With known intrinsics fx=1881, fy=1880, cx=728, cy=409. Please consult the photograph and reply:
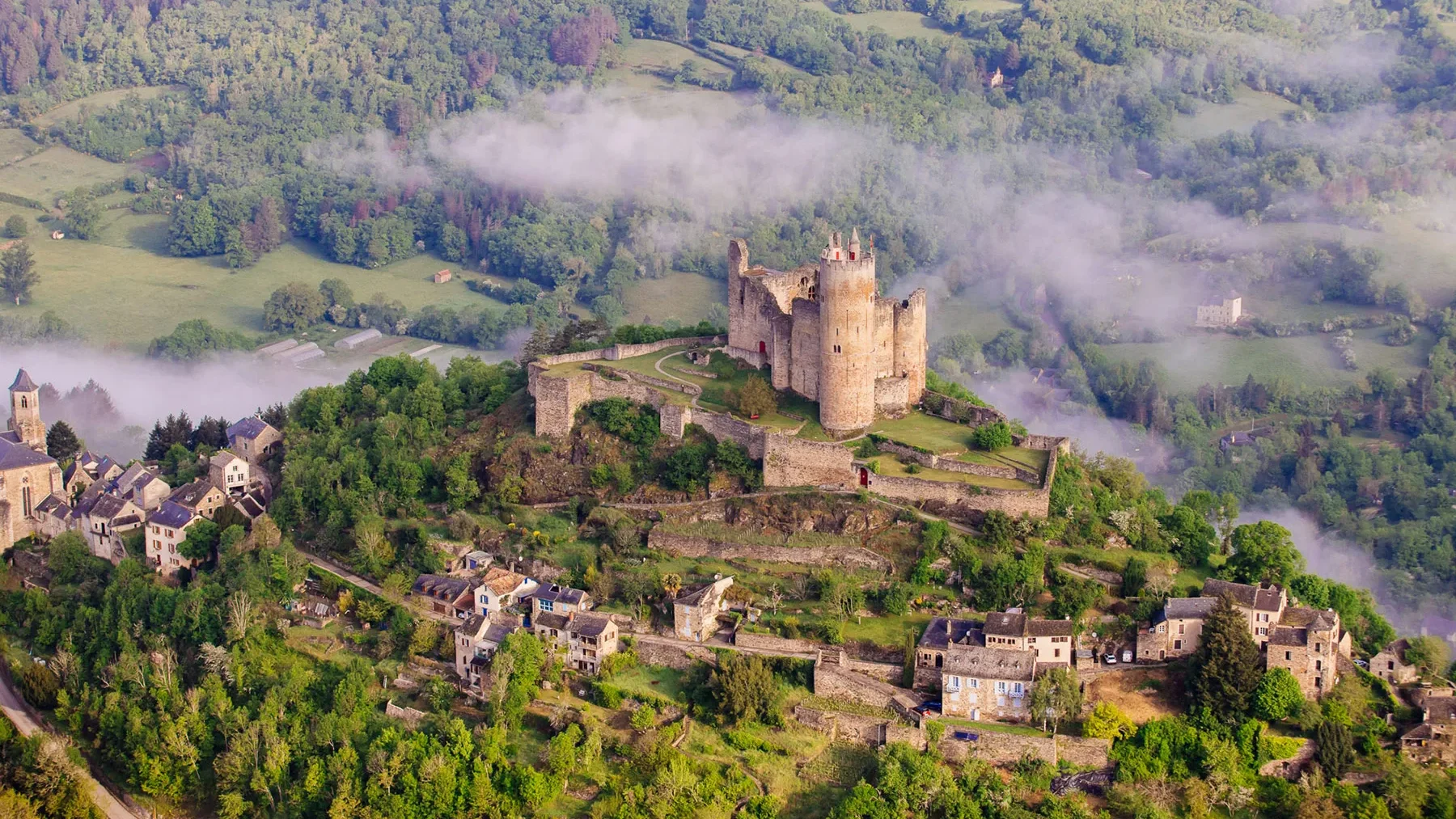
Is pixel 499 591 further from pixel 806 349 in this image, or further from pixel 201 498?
pixel 201 498

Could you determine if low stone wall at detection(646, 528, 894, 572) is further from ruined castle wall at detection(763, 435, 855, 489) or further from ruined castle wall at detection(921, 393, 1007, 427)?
ruined castle wall at detection(921, 393, 1007, 427)

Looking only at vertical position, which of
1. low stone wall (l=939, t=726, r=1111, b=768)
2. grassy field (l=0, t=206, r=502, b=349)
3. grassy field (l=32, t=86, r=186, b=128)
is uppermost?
low stone wall (l=939, t=726, r=1111, b=768)

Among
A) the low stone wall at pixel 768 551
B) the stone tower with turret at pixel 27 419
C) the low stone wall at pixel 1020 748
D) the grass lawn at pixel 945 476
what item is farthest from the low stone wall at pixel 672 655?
the stone tower with turret at pixel 27 419

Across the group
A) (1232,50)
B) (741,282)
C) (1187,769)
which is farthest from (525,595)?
(1232,50)

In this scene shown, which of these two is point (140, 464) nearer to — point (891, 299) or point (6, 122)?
point (891, 299)

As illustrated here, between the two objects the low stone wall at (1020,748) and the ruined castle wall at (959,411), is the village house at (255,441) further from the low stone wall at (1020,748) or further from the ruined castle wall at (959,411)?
the low stone wall at (1020,748)

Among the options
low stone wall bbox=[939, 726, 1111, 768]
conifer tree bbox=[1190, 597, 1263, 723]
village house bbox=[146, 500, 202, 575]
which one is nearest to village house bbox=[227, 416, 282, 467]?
village house bbox=[146, 500, 202, 575]
